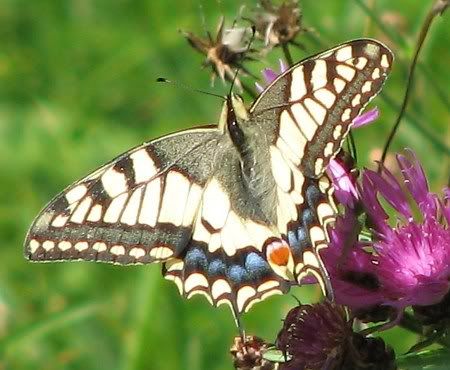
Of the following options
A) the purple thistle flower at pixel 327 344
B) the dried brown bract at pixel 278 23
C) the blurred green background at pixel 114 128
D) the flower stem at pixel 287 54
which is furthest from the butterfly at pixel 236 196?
the blurred green background at pixel 114 128

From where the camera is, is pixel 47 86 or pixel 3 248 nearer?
pixel 3 248

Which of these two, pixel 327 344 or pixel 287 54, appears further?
pixel 287 54

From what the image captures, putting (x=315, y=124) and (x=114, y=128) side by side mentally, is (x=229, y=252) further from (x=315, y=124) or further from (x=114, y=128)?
(x=114, y=128)

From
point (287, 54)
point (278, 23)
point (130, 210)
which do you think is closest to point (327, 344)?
point (130, 210)

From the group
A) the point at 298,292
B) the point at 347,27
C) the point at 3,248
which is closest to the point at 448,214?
the point at 298,292

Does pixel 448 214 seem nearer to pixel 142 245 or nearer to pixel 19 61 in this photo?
pixel 142 245
